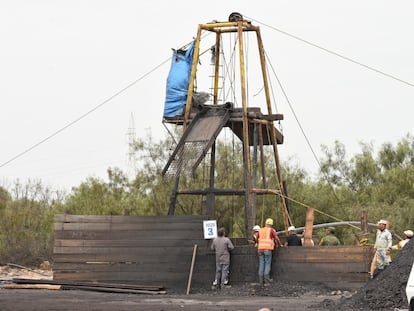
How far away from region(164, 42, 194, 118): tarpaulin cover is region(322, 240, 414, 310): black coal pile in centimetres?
1433

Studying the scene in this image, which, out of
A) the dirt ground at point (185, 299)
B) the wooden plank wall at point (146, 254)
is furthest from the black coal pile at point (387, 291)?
the wooden plank wall at point (146, 254)

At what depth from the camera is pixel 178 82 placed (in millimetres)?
40000

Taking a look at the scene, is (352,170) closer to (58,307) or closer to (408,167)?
(408,167)

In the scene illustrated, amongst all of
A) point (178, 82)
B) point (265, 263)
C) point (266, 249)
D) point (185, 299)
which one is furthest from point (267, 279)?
point (178, 82)

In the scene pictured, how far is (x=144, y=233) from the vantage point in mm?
A: 33906

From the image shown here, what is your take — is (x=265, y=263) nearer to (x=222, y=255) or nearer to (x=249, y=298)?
(x=222, y=255)

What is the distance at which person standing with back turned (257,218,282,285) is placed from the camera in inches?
1256

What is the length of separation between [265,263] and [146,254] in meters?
3.89

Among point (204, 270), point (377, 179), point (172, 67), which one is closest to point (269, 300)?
point (204, 270)

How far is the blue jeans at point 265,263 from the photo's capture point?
31953 millimetres

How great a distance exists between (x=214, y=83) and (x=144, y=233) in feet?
27.4

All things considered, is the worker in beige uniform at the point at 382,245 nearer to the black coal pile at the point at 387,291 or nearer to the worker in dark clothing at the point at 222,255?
the black coal pile at the point at 387,291

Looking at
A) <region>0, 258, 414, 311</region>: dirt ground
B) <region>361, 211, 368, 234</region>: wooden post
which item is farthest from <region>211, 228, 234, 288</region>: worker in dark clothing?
<region>361, 211, 368, 234</region>: wooden post

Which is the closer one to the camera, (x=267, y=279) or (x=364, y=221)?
(x=364, y=221)
